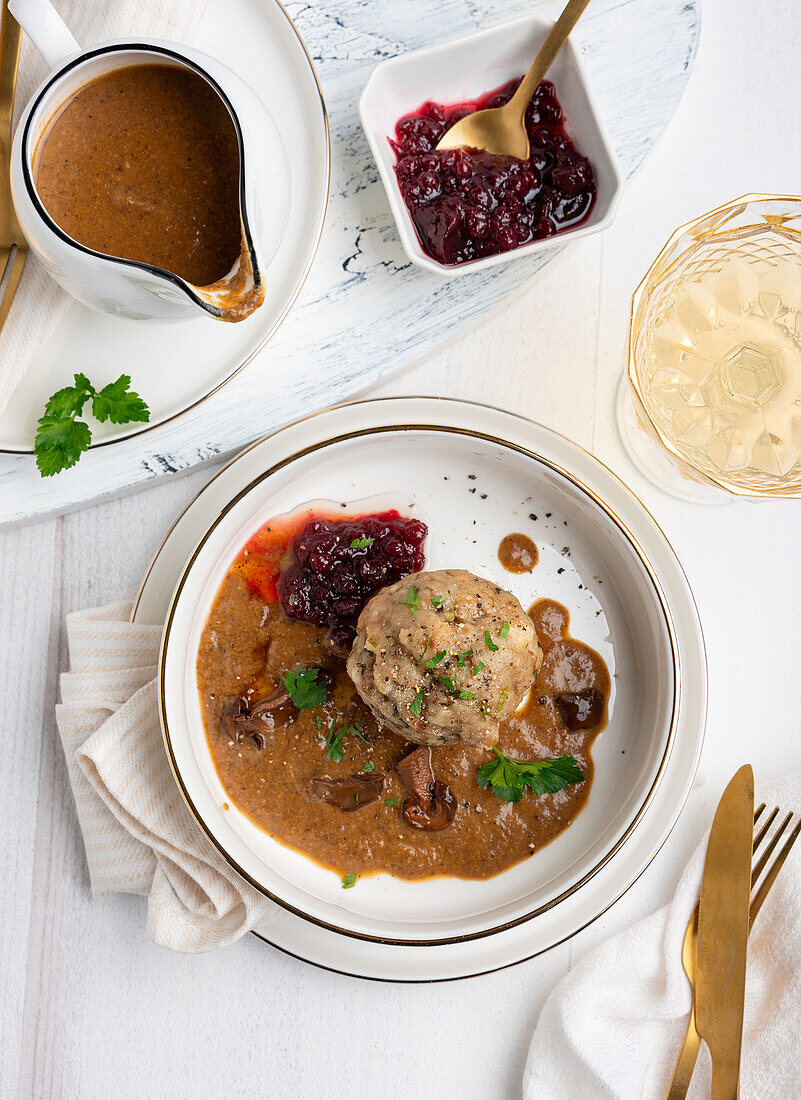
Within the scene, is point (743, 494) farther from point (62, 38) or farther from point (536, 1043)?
point (62, 38)

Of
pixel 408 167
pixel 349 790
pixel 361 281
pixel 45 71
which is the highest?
pixel 45 71

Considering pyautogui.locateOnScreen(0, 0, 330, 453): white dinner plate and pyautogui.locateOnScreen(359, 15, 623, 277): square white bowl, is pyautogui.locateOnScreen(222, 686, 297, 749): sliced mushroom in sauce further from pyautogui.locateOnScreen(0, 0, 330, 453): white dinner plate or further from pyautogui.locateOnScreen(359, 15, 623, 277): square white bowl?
pyautogui.locateOnScreen(359, 15, 623, 277): square white bowl

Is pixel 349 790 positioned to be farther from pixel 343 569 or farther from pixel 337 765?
pixel 343 569

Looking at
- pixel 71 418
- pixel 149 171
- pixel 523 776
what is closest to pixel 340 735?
pixel 523 776

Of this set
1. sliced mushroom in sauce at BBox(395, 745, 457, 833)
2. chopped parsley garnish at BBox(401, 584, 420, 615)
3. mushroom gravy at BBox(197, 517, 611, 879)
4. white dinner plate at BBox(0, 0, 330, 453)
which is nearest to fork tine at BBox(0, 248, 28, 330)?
white dinner plate at BBox(0, 0, 330, 453)

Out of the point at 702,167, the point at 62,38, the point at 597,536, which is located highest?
the point at 62,38

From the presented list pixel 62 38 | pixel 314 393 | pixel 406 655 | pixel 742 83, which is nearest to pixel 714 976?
pixel 406 655
